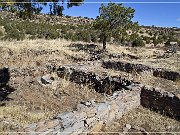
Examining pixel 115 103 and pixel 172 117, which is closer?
pixel 115 103

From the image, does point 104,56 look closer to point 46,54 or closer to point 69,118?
point 46,54

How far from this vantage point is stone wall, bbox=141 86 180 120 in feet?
34.7

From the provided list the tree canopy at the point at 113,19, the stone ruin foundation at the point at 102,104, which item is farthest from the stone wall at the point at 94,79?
the tree canopy at the point at 113,19

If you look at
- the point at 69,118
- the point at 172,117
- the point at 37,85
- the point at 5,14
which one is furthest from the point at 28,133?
the point at 5,14

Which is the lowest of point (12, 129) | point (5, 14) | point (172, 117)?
point (172, 117)

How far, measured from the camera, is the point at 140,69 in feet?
55.4

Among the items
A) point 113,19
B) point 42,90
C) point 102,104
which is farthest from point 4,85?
point 113,19

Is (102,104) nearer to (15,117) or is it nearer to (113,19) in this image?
(15,117)

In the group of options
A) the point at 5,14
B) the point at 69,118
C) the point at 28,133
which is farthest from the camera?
the point at 5,14

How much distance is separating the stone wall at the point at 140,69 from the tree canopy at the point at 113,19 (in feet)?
Result: 23.1

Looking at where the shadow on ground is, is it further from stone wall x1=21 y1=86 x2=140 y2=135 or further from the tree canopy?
the tree canopy

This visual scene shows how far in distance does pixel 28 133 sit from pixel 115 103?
369cm

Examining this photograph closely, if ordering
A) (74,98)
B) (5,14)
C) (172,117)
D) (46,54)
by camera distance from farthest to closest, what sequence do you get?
(5,14), (46,54), (74,98), (172,117)

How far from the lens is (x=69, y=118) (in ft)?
25.9
